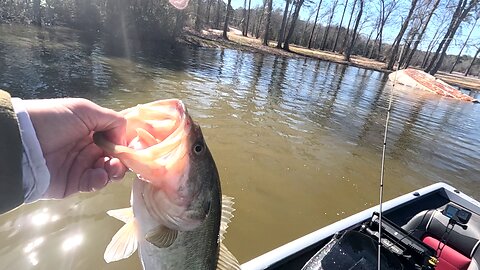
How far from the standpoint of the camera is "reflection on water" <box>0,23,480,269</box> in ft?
12.8

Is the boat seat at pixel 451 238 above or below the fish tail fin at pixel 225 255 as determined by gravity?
below

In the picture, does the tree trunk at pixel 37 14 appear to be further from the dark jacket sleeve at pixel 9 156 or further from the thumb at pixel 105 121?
the dark jacket sleeve at pixel 9 156

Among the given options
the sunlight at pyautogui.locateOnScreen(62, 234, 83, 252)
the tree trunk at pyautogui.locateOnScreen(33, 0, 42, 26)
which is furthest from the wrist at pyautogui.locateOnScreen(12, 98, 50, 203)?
the tree trunk at pyautogui.locateOnScreen(33, 0, 42, 26)

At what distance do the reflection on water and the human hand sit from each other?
84.5 inches

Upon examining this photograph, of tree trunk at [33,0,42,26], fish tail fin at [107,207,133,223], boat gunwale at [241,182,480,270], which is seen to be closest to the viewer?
fish tail fin at [107,207,133,223]

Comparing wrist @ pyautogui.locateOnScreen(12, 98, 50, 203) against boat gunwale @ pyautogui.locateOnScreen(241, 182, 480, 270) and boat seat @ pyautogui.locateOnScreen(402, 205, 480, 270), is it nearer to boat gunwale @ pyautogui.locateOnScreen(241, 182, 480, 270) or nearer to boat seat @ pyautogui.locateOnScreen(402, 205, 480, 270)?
boat gunwale @ pyautogui.locateOnScreen(241, 182, 480, 270)

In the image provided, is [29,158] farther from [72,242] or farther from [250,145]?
[250,145]

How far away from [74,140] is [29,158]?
1.05ft

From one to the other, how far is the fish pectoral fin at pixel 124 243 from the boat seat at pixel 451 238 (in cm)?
385

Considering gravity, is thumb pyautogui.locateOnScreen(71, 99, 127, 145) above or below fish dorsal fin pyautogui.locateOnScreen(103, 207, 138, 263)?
above

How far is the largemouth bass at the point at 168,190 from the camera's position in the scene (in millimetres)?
1292

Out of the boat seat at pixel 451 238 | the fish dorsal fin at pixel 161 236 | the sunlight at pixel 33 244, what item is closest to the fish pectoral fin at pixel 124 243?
the fish dorsal fin at pixel 161 236

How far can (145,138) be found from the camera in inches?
55.0

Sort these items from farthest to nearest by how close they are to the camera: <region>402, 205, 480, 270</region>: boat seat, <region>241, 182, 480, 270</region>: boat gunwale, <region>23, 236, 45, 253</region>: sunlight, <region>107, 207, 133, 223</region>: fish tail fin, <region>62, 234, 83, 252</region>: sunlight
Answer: <region>402, 205, 480, 270</region>: boat seat → <region>62, 234, 83, 252</region>: sunlight → <region>23, 236, 45, 253</region>: sunlight → <region>241, 182, 480, 270</region>: boat gunwale → <region>107, 207, 133, 223</region>: fish tail fin
